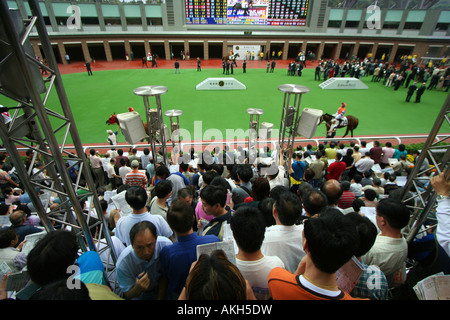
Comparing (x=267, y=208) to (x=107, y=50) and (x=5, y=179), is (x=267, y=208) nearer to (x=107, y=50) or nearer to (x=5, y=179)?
(x=5, y=179)

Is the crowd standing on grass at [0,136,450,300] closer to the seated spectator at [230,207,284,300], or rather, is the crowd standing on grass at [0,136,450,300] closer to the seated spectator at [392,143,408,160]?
the seated spectator at [230,207,284,300]

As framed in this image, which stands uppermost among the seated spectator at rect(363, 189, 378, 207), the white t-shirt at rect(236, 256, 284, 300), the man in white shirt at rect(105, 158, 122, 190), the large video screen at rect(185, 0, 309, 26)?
the large video screen at rect(185, 0, 309, 26)

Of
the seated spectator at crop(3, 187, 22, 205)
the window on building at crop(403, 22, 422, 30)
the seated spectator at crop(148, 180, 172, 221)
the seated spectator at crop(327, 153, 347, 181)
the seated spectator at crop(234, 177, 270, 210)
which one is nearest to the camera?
the seated spectator at crop(148, 180, 172, 221)

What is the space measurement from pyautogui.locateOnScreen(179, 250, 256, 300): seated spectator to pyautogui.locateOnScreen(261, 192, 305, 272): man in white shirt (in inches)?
38.6

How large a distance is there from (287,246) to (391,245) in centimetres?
104

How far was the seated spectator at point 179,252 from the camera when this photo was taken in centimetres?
211

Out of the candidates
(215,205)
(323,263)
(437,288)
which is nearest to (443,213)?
(437,288)

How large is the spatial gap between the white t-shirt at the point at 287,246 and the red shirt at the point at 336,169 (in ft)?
12.5

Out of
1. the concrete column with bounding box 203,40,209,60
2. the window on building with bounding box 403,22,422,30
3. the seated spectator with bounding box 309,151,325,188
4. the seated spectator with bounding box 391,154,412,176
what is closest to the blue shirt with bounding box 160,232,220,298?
the seated spectator with bounding box 309,151,325,188

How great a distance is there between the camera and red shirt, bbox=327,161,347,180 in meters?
5.68

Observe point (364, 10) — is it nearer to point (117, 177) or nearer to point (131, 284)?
point (117, 177)

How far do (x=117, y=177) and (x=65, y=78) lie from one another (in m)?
17.2
